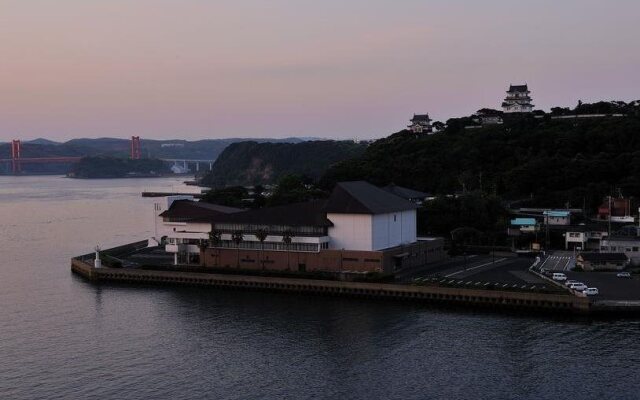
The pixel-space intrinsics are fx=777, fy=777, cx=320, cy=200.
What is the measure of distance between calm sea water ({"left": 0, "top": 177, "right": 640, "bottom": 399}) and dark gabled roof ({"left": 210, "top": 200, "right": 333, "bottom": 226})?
11.2ft

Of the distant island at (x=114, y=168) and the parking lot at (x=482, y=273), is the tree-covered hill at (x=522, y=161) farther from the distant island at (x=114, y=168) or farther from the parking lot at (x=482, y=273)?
the distant island at (x=114, y=168)

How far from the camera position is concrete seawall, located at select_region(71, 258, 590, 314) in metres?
23.9

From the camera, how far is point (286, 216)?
30.3 metres

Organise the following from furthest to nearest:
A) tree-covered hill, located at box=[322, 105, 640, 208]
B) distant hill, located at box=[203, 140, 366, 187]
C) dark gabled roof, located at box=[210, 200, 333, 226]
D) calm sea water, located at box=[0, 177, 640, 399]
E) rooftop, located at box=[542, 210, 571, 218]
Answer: distant hill, located at box=[203, 140, 366, 187] → tree-covered hill, located at box=[322, 105, 640, 208] → rooftop, located at box=[542, 210, 571, 218] → dark gabled roof, located at box=[210, 200, 333, 226] → calm sea water, located at box=[0, 177, 640, 399]

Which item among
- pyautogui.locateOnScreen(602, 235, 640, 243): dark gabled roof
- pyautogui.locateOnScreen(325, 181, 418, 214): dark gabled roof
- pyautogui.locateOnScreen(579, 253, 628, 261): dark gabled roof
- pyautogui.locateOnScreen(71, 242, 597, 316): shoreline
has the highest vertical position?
pyautogui.locateOnScreen(325, 181, 418, 214): dark gabled roof

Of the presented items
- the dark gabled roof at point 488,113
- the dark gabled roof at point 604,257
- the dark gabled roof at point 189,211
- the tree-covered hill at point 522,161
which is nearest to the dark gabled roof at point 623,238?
the dark gabled roof at point 604,257

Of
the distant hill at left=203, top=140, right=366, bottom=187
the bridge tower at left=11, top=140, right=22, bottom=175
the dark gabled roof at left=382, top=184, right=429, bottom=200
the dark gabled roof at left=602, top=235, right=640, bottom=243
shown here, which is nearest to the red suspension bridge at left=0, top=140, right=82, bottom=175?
the bridge tower at left=11, top=140, right=22, bottom=175

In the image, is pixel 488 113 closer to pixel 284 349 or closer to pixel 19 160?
pixel 284 349

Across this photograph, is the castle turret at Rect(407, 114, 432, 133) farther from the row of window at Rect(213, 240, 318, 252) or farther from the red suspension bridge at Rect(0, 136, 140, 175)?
the red suspension bridge at Rect(0, 136, 140, 175)

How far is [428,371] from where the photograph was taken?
18078 millimetres

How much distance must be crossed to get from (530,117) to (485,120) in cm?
547

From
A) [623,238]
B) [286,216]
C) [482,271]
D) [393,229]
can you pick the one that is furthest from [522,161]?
[286,216]

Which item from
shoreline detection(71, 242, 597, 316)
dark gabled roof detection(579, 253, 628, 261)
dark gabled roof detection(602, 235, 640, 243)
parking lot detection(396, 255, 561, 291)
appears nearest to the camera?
shoreline detection(71, 242, 597, 316)

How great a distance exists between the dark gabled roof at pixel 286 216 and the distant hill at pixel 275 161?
70919mm
